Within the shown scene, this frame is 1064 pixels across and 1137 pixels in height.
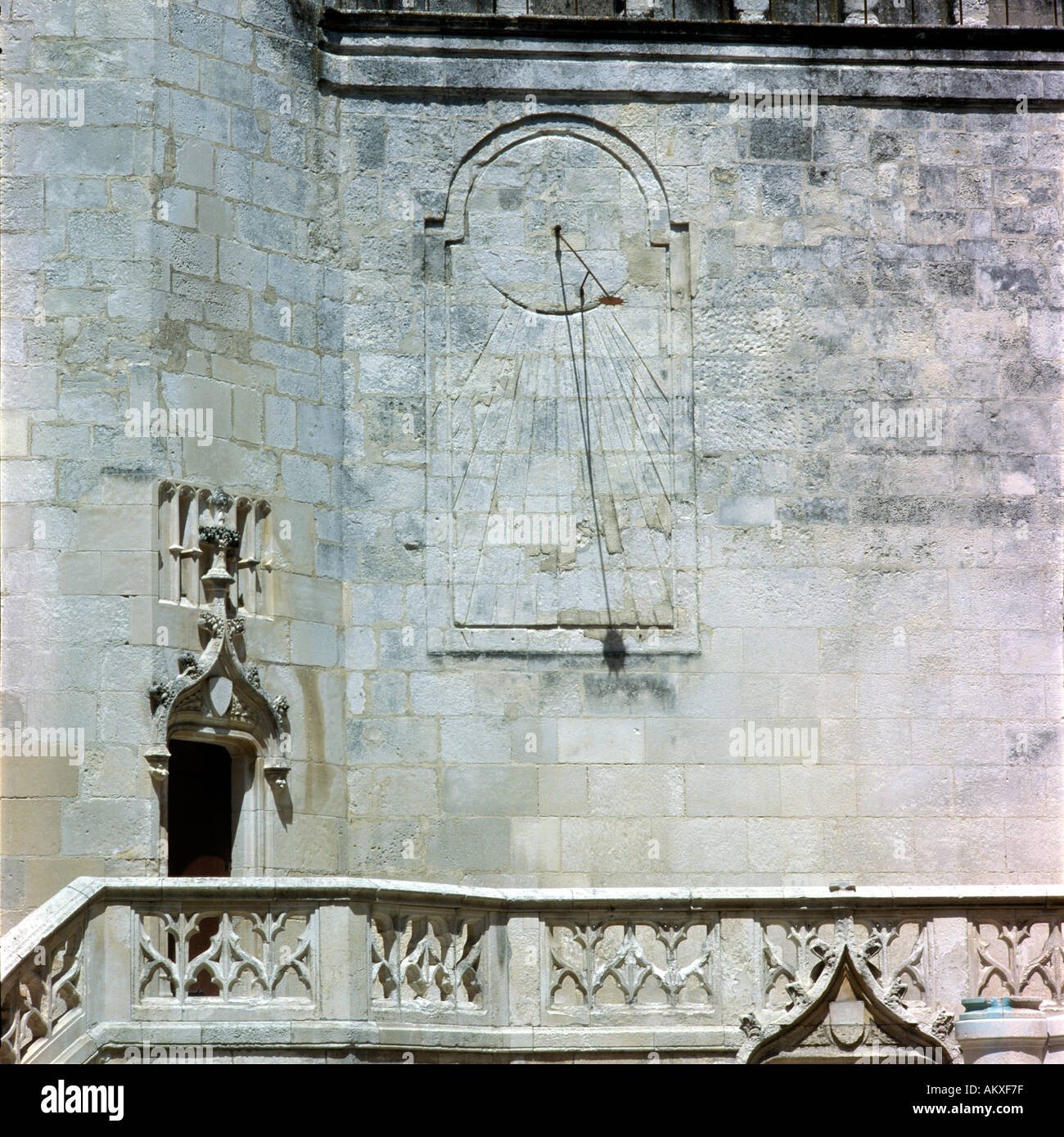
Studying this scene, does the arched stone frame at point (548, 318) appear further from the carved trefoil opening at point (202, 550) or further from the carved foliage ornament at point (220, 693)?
the carved foliage ornament at point (220, 693)

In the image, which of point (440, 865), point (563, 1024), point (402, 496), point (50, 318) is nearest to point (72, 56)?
point (50, 318)

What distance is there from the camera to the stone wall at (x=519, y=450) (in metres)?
15.0

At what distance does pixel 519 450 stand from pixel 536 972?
4.65 meters

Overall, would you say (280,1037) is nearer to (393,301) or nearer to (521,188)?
(393,301)

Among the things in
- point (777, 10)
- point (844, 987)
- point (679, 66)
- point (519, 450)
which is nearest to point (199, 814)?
point (519, 450)

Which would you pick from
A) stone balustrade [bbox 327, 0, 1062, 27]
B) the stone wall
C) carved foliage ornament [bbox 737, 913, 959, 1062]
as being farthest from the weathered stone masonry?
carved foliage ornament [bbox 737, 913, 959, 1062]

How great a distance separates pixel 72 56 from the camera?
1520 centimetres

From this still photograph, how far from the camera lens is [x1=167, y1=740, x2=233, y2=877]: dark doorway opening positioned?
49.5ft

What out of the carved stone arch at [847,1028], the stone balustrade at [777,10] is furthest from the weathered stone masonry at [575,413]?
the carved stone arch at [847,1028]

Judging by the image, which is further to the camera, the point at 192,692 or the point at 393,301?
the point at 393,301

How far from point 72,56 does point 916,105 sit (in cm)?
647

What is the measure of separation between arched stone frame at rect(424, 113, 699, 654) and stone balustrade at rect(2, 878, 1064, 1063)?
10.3ft

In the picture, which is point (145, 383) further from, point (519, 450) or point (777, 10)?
point (777, 10)
